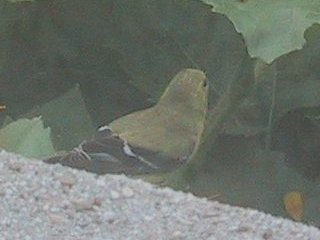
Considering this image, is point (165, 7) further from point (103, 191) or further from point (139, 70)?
point (103, 191)

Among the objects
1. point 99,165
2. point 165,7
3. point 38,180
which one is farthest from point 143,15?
point 38,180

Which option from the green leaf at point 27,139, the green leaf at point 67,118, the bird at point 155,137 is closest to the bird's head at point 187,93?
the bird at point 155,137

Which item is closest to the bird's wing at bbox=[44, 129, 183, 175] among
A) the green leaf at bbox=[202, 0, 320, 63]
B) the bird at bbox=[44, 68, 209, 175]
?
the bird at bbox=[44, 68, 209, 175]

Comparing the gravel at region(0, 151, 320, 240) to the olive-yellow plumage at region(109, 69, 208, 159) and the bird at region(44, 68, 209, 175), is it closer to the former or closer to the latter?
the bird at region(44, 68, 209, 175)

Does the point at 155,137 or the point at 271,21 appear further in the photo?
the point at 155,137

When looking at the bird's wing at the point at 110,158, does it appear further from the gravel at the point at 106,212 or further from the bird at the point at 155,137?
the gravel at the point at 106,212

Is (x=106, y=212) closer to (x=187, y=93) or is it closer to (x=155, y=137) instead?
(x=155, y=137)

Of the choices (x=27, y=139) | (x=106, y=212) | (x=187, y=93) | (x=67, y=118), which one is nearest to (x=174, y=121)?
(x=187, y=93)
